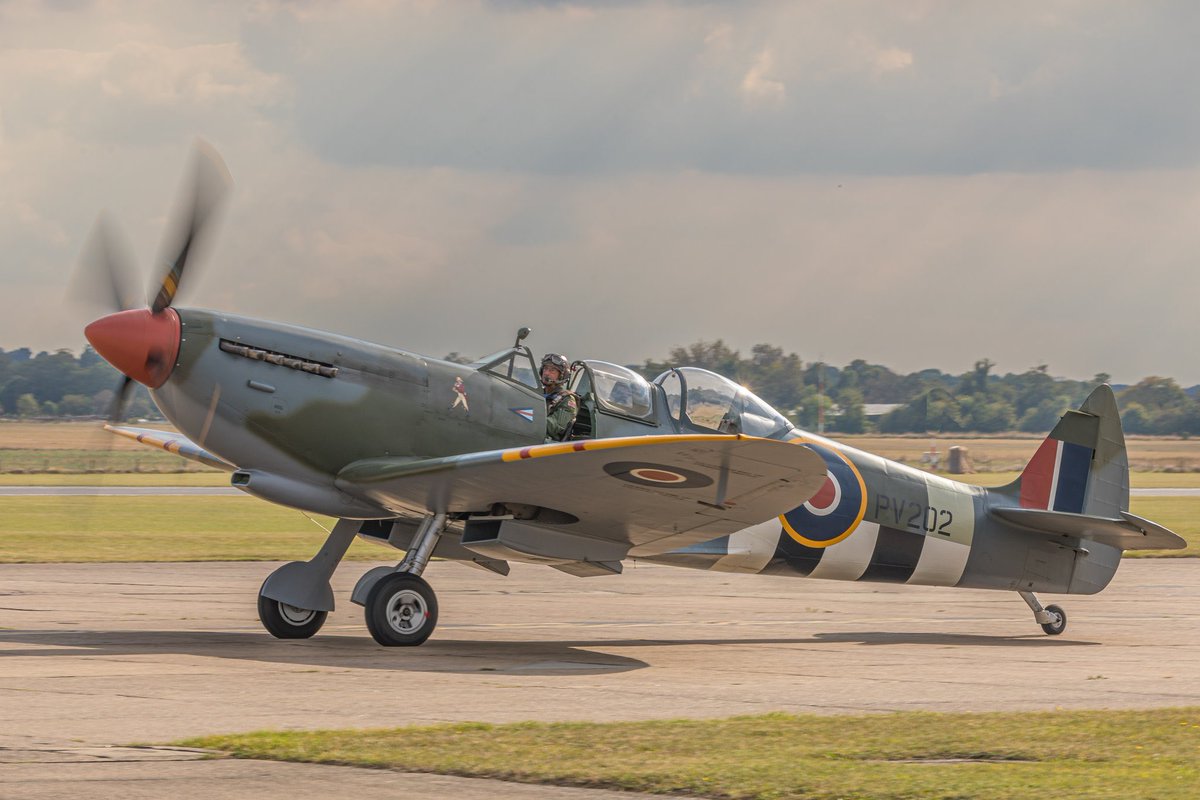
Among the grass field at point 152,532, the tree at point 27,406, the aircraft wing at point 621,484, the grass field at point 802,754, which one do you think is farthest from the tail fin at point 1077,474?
the tree at point 27,406

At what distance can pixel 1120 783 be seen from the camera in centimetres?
607

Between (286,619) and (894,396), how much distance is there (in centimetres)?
12065

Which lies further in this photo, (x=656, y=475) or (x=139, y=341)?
(x=139, y=341)

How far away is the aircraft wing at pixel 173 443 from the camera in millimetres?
13156

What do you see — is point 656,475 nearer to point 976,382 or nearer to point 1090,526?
point 1090,526

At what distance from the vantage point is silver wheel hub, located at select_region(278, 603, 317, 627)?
1166cm

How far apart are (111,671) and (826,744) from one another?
472 cm

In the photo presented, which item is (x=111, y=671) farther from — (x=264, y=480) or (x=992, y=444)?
(x=992, y=444)

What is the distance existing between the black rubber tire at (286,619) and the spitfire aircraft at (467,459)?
17 millimetres

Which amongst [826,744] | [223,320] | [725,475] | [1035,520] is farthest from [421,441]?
[1035,520]

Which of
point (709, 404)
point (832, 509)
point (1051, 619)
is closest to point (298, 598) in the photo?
point (709, 404)

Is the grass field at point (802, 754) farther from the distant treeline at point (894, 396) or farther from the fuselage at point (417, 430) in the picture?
the distant treeline at point (894, 396)

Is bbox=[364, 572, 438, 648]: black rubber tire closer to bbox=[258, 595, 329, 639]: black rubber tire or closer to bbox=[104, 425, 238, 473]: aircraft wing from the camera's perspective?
bbox=[258, 595, 329, 639]: black rubber tire

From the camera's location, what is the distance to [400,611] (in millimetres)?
10883
